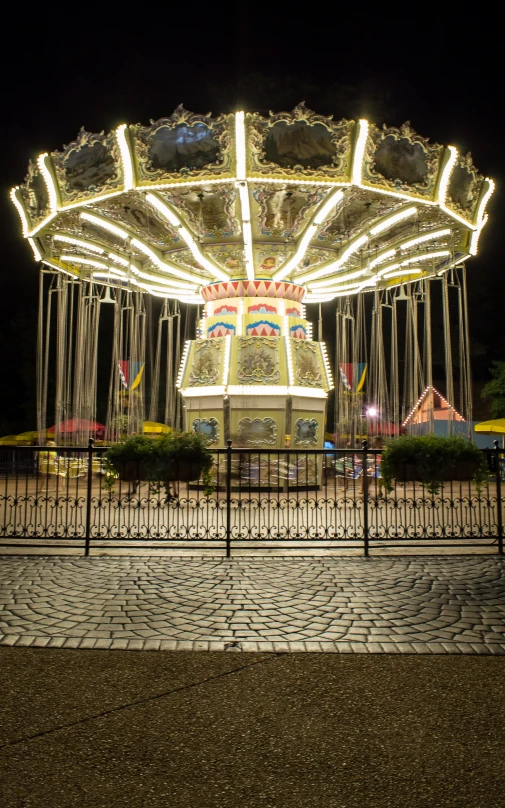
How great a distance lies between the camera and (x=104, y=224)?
12.8m

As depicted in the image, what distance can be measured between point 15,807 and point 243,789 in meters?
0.89

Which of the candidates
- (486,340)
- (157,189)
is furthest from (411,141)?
(486,340)

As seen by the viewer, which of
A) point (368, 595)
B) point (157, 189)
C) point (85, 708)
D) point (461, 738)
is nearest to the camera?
point (461, 738)

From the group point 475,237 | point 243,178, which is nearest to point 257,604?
point 243,178

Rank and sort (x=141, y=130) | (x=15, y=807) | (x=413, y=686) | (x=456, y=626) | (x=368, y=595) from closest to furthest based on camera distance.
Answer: (x=15, y=807)
(x=413, y=686)
(x=456, y=626)
(x=368, y=595)
(x=141, y=130)

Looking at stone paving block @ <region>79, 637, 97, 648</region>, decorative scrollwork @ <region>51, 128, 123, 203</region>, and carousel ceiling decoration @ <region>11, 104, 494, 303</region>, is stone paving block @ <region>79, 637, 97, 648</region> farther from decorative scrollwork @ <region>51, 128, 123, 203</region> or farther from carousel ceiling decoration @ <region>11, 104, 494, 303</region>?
decorative scrollwork @ <region>51, 128, 123, 203</region>

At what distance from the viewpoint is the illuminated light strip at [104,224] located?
1235 centimetres

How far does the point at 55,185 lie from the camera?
1103cm

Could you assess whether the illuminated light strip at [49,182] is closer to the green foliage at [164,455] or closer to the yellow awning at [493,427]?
the green foliage at [164,455]

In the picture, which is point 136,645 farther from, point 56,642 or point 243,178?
point 243,178

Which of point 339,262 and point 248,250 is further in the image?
point 339,262

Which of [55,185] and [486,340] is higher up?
[486,340]

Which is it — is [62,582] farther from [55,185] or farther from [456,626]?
[55,185]

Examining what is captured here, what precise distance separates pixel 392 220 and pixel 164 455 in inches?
332
